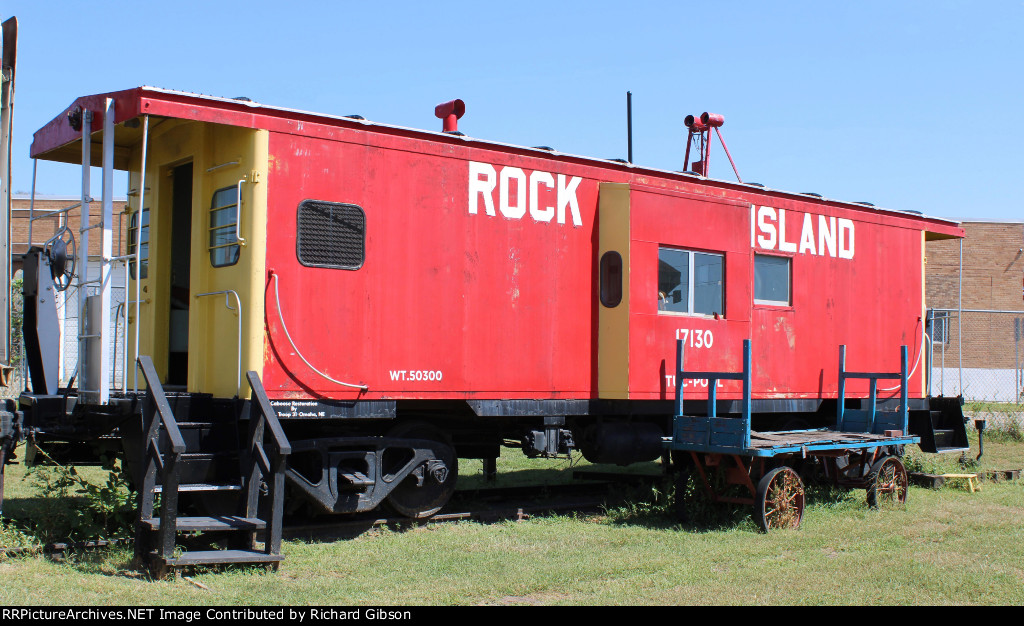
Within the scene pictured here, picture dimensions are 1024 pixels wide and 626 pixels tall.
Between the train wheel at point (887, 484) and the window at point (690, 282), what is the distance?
2.32 metres

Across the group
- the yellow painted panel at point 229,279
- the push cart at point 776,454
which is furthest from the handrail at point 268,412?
the push cart at point 776,454

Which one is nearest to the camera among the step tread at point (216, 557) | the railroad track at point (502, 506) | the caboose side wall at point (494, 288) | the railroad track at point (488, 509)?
the step tread at point (216, 557)

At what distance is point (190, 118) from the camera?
287 inches

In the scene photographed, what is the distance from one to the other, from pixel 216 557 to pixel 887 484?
699 centimetres

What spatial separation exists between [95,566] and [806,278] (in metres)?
7.91

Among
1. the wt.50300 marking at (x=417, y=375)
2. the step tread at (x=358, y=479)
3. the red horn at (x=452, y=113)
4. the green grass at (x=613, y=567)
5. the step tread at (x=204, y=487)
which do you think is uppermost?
the red horn at (x=452, y=113)

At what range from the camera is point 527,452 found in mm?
9344

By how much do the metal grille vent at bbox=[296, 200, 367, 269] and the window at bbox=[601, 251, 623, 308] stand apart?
8.56 feet

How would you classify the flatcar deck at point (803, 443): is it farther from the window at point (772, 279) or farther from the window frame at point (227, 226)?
the window frame at point (227, 226)

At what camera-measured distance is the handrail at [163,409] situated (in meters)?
6.52

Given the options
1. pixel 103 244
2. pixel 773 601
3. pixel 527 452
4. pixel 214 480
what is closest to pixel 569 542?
pixel 527 452

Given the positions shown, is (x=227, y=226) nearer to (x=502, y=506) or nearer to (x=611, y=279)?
(x=611, y=279)

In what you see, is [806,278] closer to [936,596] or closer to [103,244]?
[936,596]

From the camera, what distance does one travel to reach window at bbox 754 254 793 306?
1070 cm
